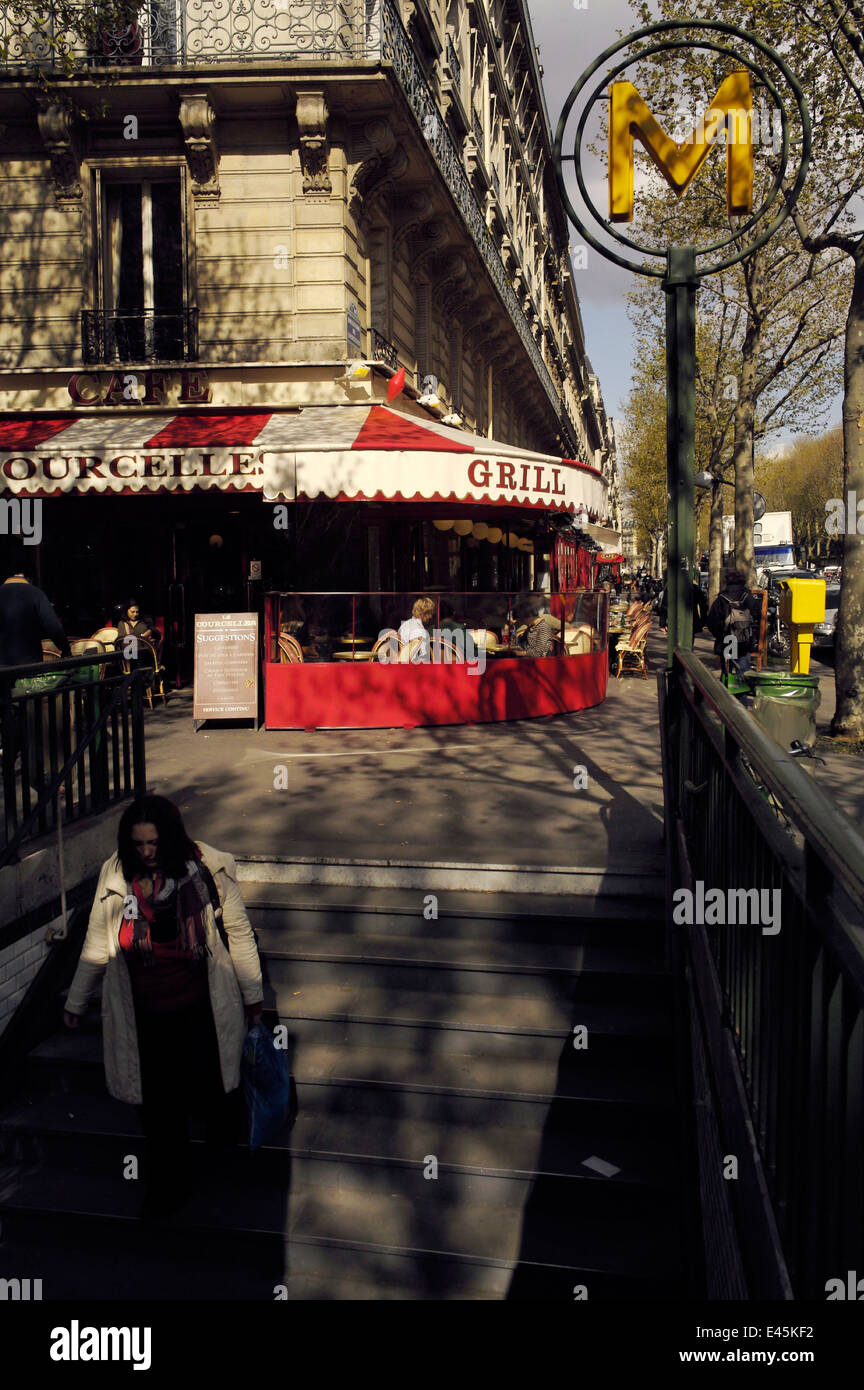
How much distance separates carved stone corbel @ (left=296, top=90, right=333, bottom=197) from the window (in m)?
1.87

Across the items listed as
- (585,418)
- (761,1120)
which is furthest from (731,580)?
(585,418)

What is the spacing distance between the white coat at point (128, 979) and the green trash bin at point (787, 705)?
6.12 metres

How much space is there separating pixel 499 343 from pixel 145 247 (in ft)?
47.4

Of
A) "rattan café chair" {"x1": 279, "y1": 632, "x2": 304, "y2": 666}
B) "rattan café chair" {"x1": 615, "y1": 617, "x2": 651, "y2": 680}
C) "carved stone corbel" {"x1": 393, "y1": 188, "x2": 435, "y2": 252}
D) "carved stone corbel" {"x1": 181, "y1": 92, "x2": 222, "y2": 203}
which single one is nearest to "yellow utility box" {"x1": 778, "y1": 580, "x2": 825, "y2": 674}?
"rattan café chair" {"x1": 615, "y1": 617, "x2": 651, "y2": 680}

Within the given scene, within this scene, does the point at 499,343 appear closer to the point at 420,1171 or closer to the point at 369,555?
the point at 369,555

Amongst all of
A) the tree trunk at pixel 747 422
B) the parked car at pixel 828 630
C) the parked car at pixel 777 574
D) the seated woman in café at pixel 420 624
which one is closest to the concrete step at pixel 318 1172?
the seated woman in café at pixel 420 624

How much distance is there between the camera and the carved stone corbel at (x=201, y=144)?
14156 millimetres

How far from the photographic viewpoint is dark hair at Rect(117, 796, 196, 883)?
4254 mm

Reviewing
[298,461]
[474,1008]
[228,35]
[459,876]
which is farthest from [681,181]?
[228,35]

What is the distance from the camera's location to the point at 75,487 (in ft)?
41.0

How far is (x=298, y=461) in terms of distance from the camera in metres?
11.2

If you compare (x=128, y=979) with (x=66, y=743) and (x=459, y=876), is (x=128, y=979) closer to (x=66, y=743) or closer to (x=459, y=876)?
(x=66, y=743)

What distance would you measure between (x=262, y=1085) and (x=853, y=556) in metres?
9.20

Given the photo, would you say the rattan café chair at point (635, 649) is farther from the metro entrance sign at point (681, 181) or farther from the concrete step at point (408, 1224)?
the concrete step at point (408, 1224)
